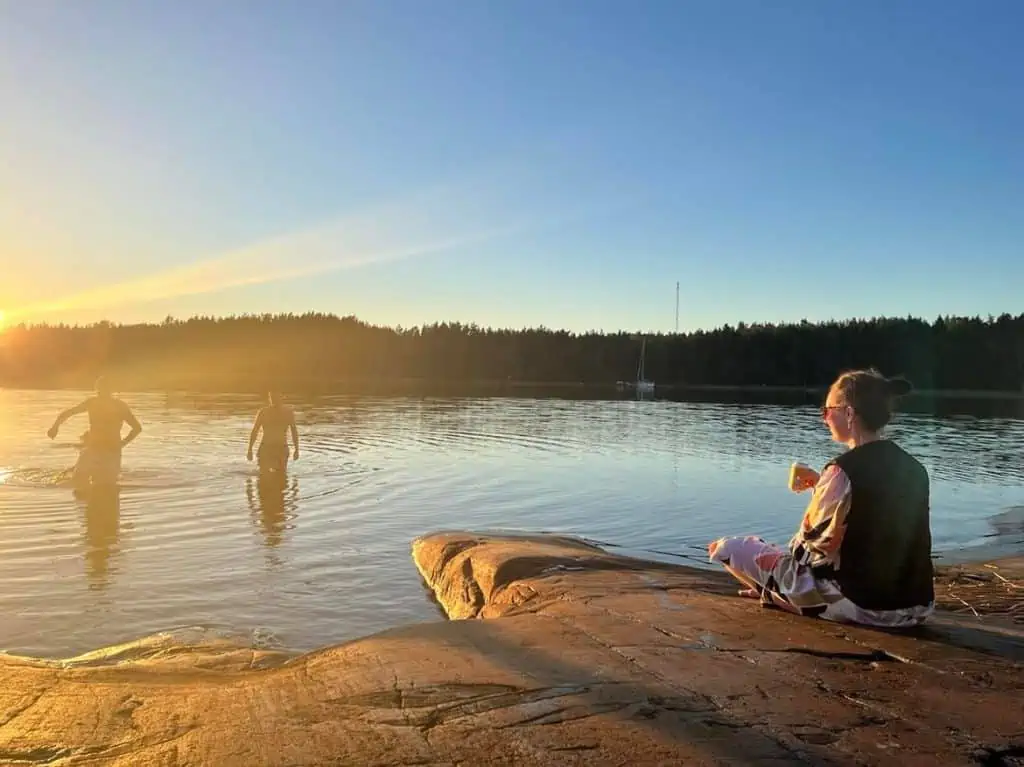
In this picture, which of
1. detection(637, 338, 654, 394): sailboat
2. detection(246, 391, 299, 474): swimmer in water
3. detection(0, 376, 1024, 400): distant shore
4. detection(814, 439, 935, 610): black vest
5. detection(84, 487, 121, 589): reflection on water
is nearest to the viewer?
detection(814, 439, 935, 610): black vest

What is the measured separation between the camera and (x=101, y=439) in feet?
51.4

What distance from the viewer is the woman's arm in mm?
5418

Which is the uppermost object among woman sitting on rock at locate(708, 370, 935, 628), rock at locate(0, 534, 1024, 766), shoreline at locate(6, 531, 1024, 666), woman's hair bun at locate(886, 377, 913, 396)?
woman's hair bun at locate(886, 377, 913, 396)

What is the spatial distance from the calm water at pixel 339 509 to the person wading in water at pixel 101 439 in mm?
638

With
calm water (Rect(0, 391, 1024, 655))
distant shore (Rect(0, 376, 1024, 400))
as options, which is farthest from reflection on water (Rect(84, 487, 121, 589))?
distant shore (Rect(0, 376, 1024, 400))

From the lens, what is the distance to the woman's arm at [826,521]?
5.42m

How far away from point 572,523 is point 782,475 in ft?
28.8

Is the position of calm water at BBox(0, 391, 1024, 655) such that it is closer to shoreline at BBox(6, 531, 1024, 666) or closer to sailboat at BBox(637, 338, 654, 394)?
shoreline at BBox(6, 531, 1024, 666)

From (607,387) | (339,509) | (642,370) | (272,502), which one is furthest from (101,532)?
(642,370)

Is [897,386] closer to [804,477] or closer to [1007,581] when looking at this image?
[804,477]

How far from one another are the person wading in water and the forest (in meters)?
83.4

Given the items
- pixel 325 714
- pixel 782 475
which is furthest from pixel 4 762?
pixel 782 475

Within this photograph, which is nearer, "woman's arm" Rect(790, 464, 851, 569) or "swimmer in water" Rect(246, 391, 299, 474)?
"woman's arm" Rect(790, 464, 851, 569)

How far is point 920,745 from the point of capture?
3.58m
